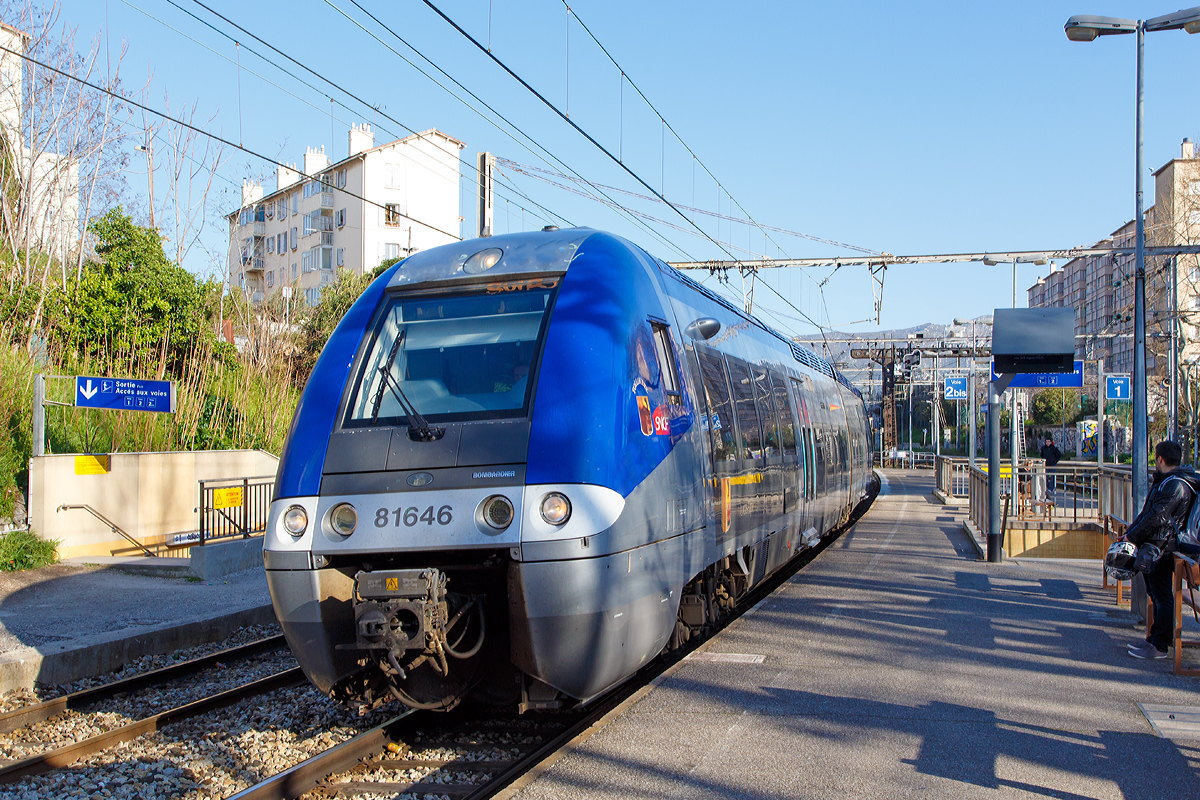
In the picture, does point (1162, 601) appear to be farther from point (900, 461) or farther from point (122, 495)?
point (900, 461)

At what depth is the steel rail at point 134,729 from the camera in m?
5.60

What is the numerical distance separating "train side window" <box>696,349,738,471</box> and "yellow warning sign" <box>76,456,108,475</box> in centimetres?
981

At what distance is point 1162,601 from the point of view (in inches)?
300

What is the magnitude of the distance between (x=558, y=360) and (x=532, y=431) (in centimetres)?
50

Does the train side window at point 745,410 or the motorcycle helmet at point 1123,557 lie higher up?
the train side window at point 745,410

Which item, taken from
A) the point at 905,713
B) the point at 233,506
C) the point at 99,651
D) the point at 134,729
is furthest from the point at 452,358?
the point at 233,506

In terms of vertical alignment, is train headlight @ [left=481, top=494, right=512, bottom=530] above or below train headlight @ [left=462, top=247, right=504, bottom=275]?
below

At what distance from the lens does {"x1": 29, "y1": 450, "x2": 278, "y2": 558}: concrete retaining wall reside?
13.0 metres

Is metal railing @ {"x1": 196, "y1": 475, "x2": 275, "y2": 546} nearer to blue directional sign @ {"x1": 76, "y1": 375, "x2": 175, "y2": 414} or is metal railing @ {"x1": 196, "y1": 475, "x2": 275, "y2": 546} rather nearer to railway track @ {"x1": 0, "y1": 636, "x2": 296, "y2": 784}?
blue directional sign @ {"x1": 76, "y1": 375, "x2": 175, "y2": 414}

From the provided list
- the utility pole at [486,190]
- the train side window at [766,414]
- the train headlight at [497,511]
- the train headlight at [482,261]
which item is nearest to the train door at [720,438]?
the train side window at [766,414]

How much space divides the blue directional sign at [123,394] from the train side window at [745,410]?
8.61m

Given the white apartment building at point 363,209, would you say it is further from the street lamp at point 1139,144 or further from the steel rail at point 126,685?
the steel rail at point 126,685

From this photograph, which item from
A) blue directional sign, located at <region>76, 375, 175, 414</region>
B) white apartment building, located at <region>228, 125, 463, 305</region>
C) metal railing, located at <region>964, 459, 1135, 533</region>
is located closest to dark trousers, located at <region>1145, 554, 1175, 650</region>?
A: metal railing, located at <region>964, 459, 1135, 533</region>

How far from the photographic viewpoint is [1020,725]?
19.2 feet
